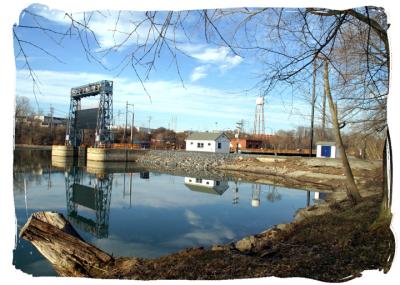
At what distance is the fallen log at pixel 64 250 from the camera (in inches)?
78.7

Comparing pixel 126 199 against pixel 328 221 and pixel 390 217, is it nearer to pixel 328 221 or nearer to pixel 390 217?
pixel 328 221

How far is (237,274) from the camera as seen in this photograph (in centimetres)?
198

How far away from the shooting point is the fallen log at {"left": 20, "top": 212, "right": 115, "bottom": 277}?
2.00m

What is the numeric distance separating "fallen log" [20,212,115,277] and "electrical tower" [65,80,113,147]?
1.05 meters

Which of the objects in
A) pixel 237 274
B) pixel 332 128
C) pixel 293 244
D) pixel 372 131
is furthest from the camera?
pixel 332 128

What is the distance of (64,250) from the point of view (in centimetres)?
201

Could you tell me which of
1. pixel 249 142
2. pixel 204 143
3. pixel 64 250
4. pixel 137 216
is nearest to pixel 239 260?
pixel 64 250

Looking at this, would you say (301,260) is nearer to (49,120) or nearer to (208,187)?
(49,120)

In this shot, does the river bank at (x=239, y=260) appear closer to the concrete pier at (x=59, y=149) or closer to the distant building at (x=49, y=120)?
the distant building at (x=49, y=120)

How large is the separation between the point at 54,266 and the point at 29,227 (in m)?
0.29

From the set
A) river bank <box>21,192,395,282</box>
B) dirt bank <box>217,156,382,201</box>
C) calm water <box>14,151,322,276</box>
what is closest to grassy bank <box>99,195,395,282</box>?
river bank <box>21,192,395,282</box>

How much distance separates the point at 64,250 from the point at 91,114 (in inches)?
58.9

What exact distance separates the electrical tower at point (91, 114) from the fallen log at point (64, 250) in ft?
3.45

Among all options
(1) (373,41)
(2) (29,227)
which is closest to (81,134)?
(2) (29,227)
